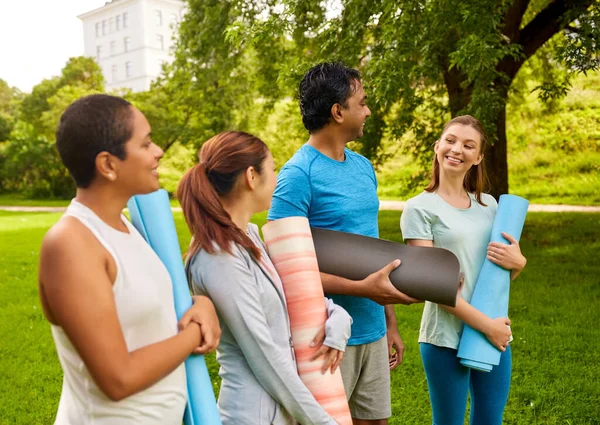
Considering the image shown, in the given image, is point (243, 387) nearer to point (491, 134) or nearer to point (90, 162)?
point (90, 162)

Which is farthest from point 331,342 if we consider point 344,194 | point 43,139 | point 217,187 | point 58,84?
point 58,84

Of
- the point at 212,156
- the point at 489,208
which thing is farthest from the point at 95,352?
the point at 489,208

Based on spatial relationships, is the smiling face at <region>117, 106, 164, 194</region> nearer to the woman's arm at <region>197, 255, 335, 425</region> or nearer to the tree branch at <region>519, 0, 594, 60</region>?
the woman's arm at <region>197, 255, 335, 425</region>

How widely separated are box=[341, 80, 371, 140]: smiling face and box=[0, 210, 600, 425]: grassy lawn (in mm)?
2611

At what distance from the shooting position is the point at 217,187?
6.63 ft

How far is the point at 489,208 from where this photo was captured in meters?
2.93

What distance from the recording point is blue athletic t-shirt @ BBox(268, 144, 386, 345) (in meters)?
2.57

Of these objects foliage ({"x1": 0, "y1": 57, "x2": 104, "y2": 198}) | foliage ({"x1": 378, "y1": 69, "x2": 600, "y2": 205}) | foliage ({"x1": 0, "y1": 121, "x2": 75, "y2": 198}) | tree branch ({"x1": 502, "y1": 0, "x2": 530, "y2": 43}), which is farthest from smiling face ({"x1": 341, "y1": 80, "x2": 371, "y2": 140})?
foliage ({"x1": 0, "y1": 121, "x2": 75, "y2": 198})

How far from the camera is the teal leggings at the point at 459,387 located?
8.91ft

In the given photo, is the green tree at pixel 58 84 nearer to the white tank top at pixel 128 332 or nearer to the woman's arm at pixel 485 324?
the woman's arm at pixel 485 324

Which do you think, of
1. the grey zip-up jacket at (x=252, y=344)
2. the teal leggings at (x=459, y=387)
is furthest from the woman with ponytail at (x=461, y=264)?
the grey zip-up jacket at (x=252, y=344)

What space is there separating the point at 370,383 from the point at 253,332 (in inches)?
42.9

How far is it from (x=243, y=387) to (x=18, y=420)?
11.3ft

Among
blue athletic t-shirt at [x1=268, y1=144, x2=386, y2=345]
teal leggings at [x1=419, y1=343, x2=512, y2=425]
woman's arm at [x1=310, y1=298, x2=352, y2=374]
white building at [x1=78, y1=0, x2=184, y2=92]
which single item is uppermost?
white building at [x1=78, y1=0, x2=184, y2=92]
